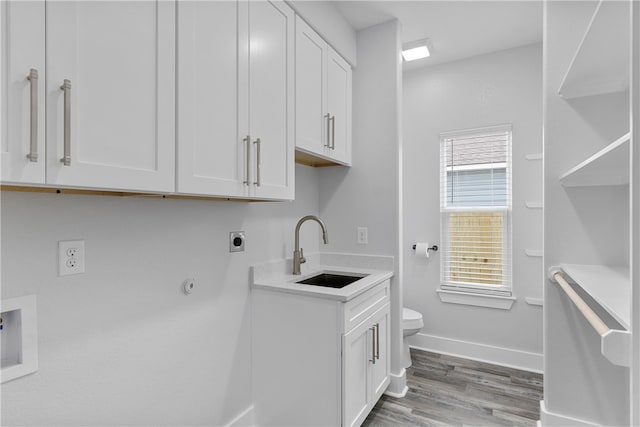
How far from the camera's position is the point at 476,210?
2920mm

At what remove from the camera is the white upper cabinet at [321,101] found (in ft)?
6.21

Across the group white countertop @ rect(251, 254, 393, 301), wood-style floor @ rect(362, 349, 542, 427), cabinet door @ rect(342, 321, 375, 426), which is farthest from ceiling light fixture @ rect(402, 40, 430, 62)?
wood-style floor @ rect(362, 349, 542, 427)

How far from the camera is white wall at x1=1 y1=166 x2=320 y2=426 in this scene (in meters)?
1.04

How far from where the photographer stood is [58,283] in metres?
1.09

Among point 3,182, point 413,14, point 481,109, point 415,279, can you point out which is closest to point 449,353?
point 415,279

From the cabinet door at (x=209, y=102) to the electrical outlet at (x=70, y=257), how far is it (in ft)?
1.29

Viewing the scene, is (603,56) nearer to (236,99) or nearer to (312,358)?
(236,99)

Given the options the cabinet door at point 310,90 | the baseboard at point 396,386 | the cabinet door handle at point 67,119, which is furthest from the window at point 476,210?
the cabinet door handle at point 67,119

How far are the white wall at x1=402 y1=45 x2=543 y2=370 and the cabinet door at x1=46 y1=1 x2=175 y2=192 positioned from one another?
249cm

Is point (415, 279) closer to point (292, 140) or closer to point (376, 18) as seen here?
point (292, 140)

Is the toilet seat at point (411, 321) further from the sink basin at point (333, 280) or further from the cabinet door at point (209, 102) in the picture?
the cabinet door at point (209, 102)

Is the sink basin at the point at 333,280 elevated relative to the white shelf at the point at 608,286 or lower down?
lower down

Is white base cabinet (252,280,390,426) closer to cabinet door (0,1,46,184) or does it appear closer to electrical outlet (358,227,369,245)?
electrical outlet (358,227,369,245)

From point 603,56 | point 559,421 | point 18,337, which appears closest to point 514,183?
point 603,56
